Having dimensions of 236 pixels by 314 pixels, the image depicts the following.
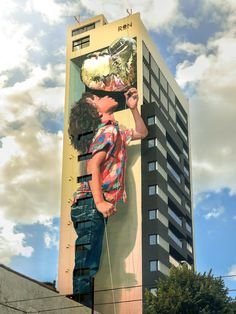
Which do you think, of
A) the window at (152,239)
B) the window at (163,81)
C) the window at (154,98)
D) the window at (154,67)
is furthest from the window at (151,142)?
the window at (163,81)

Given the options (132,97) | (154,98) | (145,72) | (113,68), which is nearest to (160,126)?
(154,98)

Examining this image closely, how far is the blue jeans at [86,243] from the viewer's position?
101312 mm

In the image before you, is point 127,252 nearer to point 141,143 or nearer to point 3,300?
point 141,143

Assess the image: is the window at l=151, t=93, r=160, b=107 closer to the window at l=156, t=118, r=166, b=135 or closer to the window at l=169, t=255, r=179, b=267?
the window at l=156, t=118, r=166, b=135

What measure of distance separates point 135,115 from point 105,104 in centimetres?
766

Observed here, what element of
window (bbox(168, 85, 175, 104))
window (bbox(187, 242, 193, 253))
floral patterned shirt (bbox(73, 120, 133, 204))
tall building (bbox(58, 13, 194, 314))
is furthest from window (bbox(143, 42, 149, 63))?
window (bbox(187, 242, 193, 253))

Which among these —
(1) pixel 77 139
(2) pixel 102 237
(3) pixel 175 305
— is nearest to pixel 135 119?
(1) pixel 77 139

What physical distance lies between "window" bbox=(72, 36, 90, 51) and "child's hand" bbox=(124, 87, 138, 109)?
61.5ft

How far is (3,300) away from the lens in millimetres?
47312

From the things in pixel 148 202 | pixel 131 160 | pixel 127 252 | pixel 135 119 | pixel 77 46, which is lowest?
pixel 127 252

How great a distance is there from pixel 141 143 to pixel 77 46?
101ft

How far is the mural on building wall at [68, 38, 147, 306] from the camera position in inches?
4072

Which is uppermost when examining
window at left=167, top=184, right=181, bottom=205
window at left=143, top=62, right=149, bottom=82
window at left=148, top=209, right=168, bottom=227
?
window at left=143, top=62, right=149, bottom=82

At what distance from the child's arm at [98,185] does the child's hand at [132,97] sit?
11.0m
